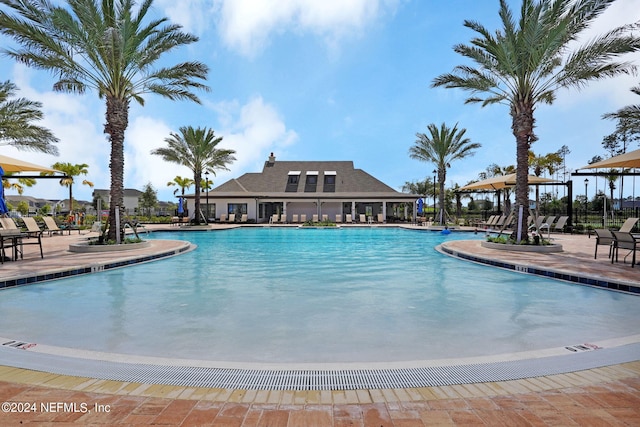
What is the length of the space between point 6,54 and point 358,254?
13.2 metres

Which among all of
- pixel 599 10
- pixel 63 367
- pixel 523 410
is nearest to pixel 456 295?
pixel 523 410

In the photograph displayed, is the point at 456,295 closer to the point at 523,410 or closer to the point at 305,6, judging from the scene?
the point at 523,410

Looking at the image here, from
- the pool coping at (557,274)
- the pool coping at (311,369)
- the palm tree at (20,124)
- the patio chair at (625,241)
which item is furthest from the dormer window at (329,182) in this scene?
the pool coping at (311,369)

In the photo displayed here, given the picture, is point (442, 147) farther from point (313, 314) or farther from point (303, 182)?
point (313, 314)

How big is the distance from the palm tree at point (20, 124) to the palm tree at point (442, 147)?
23391 millimetres

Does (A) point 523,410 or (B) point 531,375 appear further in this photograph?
(B) point 531,375

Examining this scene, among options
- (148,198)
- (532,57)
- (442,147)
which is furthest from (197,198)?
(148,198)

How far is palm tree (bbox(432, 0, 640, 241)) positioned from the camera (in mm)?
11477

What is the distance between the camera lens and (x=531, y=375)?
296cm

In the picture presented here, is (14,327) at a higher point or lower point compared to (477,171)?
lower

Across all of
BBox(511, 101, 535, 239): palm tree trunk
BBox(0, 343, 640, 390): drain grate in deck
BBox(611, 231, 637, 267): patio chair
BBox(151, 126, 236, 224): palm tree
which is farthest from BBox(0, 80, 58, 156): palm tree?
BBox(611, 231, 637, 267): patio chair

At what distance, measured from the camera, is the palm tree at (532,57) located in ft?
37.7

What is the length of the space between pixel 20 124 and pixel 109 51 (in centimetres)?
814

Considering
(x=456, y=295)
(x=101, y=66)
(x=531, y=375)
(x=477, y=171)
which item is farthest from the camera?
(x=477, y=171)
